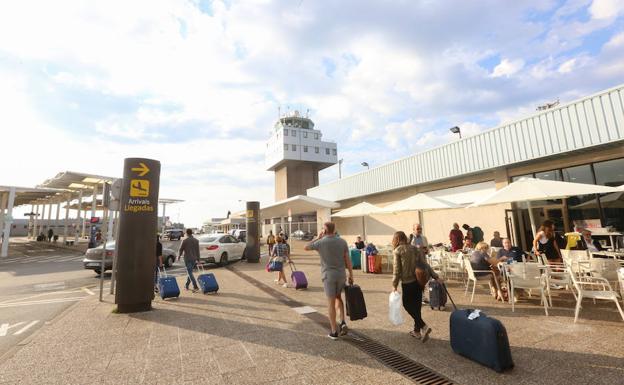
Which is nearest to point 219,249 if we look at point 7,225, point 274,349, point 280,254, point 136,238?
point 280,254

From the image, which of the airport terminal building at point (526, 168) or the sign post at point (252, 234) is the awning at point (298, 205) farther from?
the sign post at point (252, 234)

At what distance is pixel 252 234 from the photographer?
637 inches

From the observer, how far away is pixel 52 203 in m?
43.0

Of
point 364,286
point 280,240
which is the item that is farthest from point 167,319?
point 364,286

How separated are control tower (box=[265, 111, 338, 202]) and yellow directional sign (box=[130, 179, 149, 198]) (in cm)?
4271

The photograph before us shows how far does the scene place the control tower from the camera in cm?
5068

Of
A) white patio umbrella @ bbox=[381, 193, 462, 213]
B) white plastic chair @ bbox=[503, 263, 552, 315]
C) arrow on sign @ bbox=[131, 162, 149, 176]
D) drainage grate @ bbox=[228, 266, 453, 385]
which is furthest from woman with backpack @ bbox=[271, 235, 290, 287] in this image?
white plastic chair @ bbox=[503, 263, 552, 315]

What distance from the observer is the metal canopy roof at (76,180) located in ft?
85.9

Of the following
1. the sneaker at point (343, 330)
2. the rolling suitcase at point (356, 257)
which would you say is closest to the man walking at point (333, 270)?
the sneaker at point (343, 330)

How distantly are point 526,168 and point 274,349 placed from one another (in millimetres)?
11973

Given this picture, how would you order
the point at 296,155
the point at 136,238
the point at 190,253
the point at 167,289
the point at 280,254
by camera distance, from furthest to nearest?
the point at 296,155, the point at 280,254, the point at 190,253, the point at 167,289, the point at 136,238

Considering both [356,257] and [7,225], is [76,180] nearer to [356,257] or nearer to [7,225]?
[7,225]

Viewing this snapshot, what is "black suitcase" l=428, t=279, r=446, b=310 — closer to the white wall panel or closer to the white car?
the white wall panel

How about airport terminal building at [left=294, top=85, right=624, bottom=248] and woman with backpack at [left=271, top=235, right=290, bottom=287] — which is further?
airport terminal building at [left=294, top=85, right=624, bottom=248]
